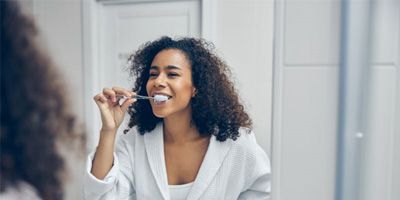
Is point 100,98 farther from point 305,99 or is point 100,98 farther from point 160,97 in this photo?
point 305,99

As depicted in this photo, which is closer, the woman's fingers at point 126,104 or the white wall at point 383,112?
the white wall at point 383,112

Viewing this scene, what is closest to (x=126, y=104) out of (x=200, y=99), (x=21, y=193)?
(x=200, y=99)

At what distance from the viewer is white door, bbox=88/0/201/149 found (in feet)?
1.84

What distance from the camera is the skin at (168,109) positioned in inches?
21.4

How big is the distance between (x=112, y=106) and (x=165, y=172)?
0.15m

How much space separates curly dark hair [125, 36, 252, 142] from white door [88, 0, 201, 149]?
0.02 metres

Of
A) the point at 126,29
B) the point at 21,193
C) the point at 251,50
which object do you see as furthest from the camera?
the point at 126,29

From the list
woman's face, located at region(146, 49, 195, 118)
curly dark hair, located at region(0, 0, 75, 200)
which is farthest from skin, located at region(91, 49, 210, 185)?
curly dark hair, located at region(0, 0, 75, 200)

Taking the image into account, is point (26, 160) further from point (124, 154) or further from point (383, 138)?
point (383, 138)

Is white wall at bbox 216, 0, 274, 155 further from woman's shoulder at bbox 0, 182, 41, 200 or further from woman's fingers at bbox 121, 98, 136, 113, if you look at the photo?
woman's shoulder at bbox 0, 182, 41, 200

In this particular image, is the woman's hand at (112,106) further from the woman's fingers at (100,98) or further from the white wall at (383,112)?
the white wall at (383,112)

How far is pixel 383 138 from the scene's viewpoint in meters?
0.37

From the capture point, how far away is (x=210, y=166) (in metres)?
0.56

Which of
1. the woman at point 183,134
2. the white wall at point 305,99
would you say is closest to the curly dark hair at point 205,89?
the woman at point 183,134
